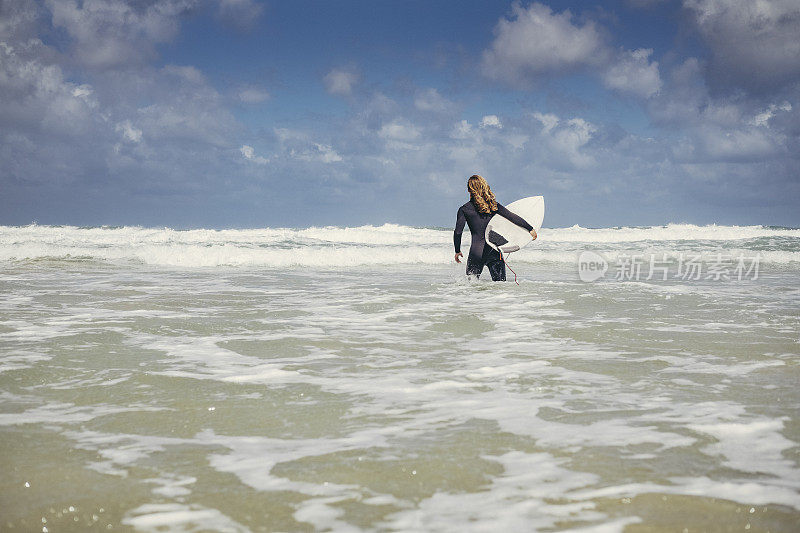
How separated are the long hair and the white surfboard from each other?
0.24 meters

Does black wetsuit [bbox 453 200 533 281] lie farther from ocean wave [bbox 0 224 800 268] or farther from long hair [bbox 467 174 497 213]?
ocean wave [bbox 0 224 800 268]

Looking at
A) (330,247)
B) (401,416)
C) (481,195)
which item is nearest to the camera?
(401,416)

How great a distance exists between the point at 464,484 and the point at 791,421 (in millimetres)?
1710

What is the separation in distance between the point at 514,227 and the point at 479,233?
26.7 inches

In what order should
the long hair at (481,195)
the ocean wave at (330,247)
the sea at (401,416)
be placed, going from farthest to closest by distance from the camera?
the ocean wave at (330,247) → the long hair at (481,195) → the sea at (401,416)

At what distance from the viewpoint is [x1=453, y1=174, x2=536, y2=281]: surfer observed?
364 inches

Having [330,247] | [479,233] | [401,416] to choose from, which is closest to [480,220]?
[479,233]

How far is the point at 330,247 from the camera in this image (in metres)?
22.2

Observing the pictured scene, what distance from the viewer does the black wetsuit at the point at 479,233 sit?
9312mm

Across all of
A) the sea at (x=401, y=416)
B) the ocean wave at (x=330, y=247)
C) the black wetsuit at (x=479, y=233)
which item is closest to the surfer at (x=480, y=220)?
the black wetsuit at (x=479, y=233)

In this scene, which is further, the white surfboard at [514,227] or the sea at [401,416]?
the white surfboard at [514,227]

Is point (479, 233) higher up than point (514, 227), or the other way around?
point (514, 227)

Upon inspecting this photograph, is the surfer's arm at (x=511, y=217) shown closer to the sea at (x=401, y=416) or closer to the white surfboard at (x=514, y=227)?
the white surfboard at (x=514, y=227)

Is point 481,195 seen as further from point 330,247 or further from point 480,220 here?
point 330,247
